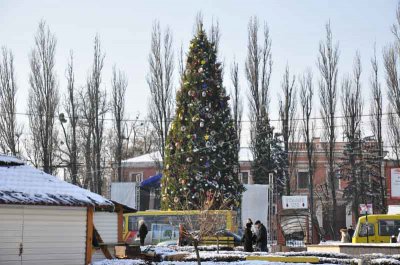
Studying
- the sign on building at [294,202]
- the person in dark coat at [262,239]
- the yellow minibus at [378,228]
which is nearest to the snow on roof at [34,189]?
the person in dark coat at [262,239]

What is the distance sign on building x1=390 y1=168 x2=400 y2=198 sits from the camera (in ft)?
127

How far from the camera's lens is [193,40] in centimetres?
4131

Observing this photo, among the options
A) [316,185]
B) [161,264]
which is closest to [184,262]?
[161,264]

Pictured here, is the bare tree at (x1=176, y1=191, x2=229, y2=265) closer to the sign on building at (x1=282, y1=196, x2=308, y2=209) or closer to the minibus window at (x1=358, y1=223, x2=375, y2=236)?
the sign on building at (x1=282, y1=196, x2=308, y2=209)

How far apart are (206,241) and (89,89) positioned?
2430cm

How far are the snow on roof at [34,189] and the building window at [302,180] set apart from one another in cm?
3910

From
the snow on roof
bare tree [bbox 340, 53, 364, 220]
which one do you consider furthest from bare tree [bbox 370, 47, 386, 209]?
the snow on roof

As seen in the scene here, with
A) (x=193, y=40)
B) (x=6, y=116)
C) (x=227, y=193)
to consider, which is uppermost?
(x=193, y=40)

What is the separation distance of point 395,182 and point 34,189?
2389cm

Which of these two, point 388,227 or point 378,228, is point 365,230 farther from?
point 388,227

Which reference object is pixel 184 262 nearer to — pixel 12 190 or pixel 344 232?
pixel 12 190

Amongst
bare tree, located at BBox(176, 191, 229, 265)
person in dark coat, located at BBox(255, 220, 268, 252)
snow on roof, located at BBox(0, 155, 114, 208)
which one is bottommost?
person in dark coat, located at BBox(255, 220, 268, 252)

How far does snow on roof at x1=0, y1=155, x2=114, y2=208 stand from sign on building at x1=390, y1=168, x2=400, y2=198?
67.2ft

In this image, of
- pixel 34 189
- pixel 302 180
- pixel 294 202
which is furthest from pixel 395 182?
pixel 34 189
